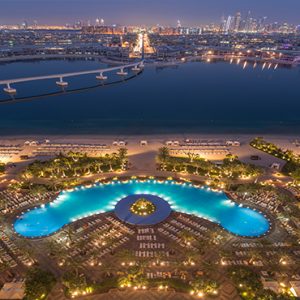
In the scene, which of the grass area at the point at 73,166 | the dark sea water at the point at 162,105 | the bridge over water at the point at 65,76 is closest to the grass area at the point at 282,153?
the dark sea water at the point at 162,105

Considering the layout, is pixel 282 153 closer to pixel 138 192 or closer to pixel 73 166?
pixel 138 192

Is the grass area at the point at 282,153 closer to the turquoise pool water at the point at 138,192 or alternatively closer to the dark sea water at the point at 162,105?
the turquoise pool water at the point at 138,192

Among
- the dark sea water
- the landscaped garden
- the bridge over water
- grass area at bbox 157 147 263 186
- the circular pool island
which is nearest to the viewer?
the circular pool island

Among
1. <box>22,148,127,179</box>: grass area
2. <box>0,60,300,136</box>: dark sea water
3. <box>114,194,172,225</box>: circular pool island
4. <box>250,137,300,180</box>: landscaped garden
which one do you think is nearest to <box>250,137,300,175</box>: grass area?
<box>250,137,300,180</box>: landscaped garden

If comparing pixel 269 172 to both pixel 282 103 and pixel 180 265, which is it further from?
pixel 282 103

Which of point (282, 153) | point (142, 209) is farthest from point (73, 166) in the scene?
point (282, 153)

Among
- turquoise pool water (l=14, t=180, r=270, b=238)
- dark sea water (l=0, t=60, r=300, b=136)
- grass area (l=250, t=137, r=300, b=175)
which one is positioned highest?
grass area (l=250, t=137, r=300, b=175)

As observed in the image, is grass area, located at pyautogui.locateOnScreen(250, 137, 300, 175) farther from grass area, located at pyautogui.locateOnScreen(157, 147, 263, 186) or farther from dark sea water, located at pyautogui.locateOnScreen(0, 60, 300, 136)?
dark sea water, located at pyautogui.locateOnScreen(0, 60, 300, 136)
